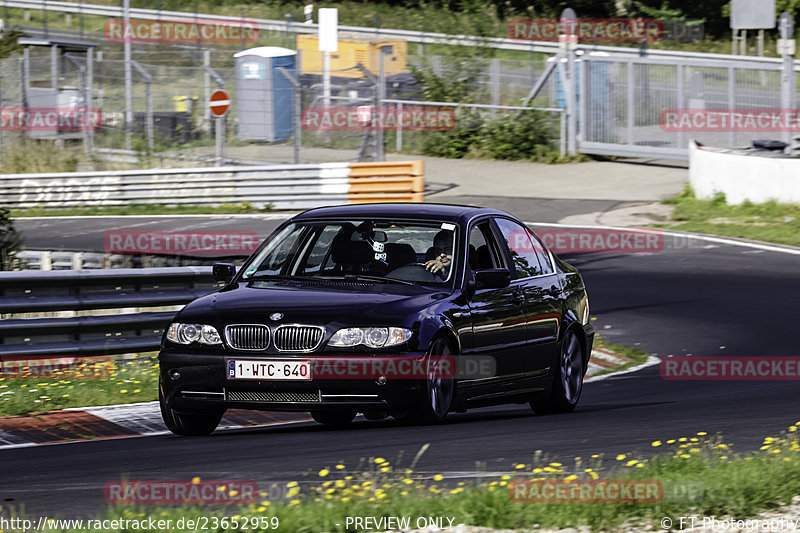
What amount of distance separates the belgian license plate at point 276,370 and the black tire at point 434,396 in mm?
671

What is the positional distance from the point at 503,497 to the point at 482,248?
4028 millimetres

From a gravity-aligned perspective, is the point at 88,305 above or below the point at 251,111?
below

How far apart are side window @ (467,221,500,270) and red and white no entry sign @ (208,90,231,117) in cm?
1930

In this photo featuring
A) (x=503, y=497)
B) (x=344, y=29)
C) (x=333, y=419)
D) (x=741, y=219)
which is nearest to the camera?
(x=503, y=497)

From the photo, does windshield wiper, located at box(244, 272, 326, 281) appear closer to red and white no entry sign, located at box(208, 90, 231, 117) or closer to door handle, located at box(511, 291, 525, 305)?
door handle, located at box(511, 291, 525, 305)

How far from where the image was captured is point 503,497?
220 inches

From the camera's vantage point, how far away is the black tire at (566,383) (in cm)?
1002

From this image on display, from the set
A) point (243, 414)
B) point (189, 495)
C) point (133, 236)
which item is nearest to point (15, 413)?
point (243, 414)

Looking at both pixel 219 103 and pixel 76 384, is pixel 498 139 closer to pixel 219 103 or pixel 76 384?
pixel 219 103

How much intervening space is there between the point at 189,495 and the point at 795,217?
19.3 metres

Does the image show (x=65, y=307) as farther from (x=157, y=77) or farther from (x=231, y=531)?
(x=157, y=77)

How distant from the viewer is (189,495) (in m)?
6.03

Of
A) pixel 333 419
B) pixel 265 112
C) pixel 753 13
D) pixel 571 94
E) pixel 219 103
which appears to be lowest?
pixel 333 419

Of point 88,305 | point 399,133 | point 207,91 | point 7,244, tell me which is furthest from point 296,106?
point 88,305
